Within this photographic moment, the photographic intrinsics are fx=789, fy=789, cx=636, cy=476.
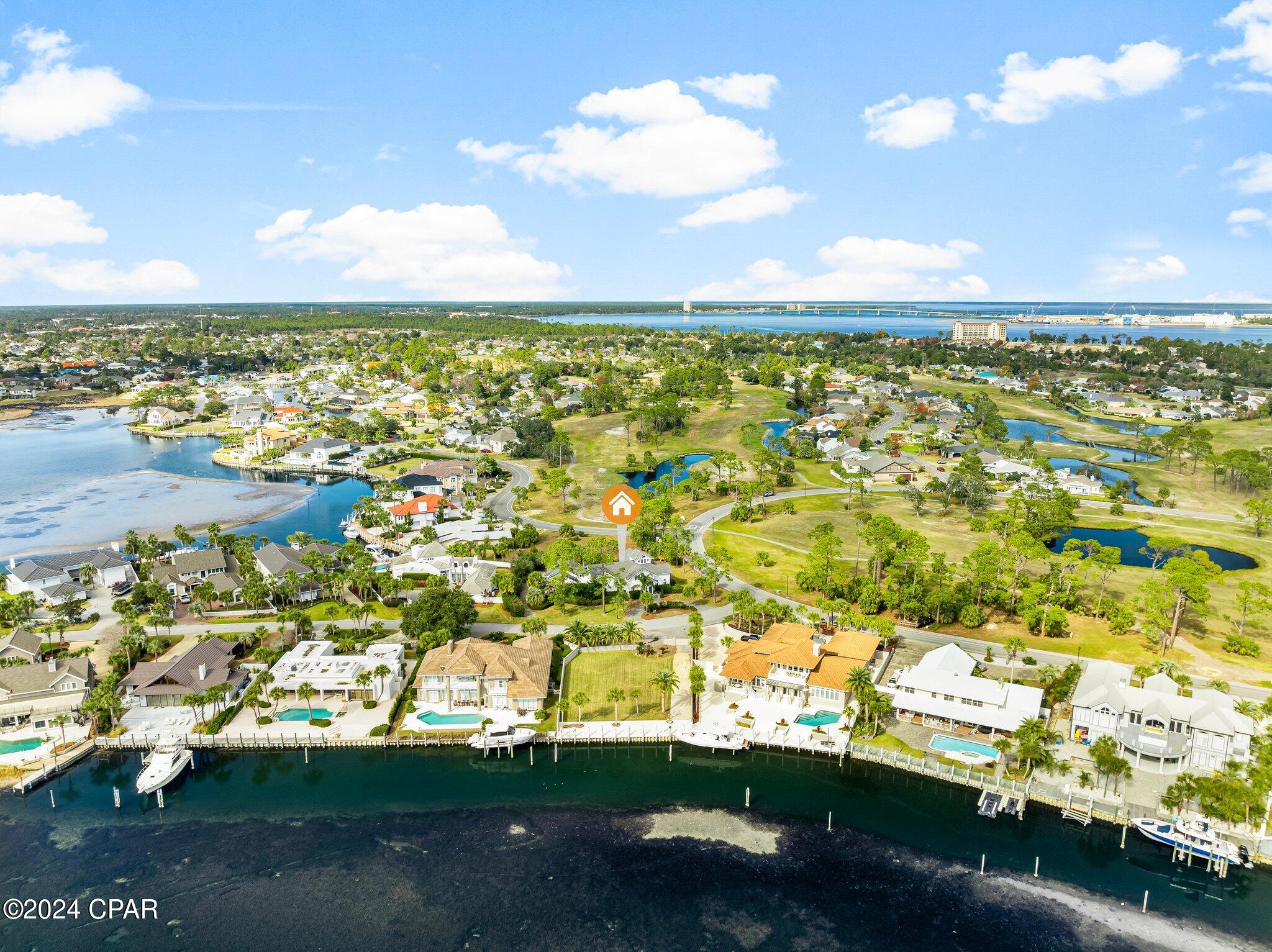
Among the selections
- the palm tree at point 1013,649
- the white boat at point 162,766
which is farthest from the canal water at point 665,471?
the white boat at point 162,766

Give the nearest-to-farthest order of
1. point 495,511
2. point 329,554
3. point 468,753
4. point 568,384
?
1. point 468,753
2. point 329,554
3. point 495,511
4. point 568,384

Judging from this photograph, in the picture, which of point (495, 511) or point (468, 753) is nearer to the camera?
point (468, 753)

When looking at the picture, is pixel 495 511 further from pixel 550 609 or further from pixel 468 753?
pixel 468 753

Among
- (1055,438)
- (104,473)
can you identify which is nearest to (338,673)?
(104,473)

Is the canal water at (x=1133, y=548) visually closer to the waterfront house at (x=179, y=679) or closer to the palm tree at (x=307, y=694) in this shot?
the palm tree at (x=307, y=694)

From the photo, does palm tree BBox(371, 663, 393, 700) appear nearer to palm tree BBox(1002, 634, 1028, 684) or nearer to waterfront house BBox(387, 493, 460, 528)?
waterfront house BBox(387, 493, 460, 528)

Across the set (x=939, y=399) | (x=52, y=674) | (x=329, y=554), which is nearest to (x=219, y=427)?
(x=329, y=554)

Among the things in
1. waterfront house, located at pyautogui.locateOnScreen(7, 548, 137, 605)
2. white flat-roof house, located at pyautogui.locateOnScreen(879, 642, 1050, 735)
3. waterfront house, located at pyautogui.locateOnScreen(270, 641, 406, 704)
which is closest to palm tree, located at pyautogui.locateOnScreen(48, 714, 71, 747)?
waterfront house, located at pyautogui.locateOnScreen(270, 641, 406, 704)
